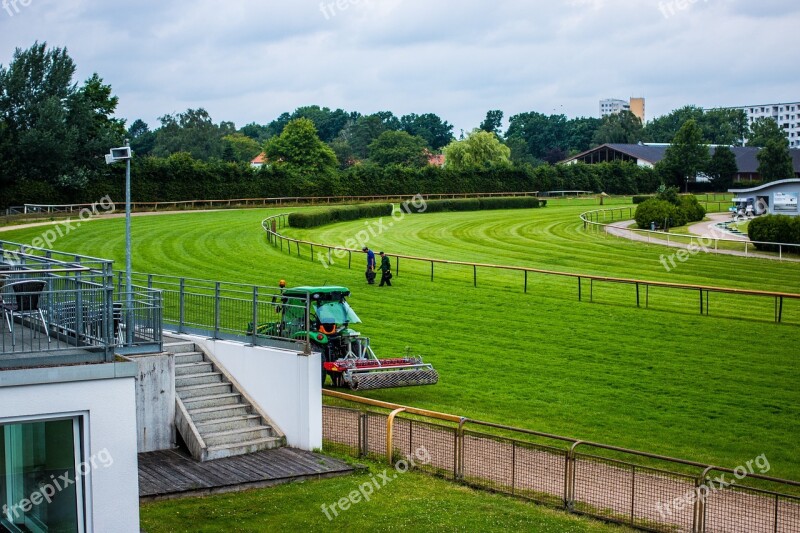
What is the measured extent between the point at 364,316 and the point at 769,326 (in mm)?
11495

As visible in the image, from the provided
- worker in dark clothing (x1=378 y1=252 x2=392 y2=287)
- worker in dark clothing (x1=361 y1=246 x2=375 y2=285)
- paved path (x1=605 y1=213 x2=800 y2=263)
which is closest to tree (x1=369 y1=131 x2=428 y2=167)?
paved path (x1=605 y1=213 x2=800 y2=263)

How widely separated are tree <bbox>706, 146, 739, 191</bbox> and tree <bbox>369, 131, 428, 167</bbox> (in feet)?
120

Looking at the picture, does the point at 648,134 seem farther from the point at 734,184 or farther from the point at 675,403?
the point at 675,403

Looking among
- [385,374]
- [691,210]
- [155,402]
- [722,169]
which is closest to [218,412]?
[155,402]

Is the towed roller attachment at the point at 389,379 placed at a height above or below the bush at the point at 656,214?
below

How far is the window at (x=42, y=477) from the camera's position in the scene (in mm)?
10945

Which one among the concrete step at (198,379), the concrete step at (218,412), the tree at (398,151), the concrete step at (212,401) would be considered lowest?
the concrete step at (218,412)

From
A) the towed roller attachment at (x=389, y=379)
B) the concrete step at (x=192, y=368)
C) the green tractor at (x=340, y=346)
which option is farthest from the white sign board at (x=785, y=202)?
the concrete step at (x=192, y=368)

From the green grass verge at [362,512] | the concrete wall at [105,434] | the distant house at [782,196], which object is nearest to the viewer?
the concrete wall at [105,434]

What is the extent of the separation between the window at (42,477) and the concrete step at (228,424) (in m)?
4.93

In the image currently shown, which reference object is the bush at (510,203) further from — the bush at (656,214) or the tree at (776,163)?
the tree at (776,163)

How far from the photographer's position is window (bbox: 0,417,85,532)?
35.9 feet

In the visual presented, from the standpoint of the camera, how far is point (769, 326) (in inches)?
1064

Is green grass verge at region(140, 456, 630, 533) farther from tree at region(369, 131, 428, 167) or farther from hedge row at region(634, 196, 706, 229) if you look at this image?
tree at region(369, 131, 428, 167)
